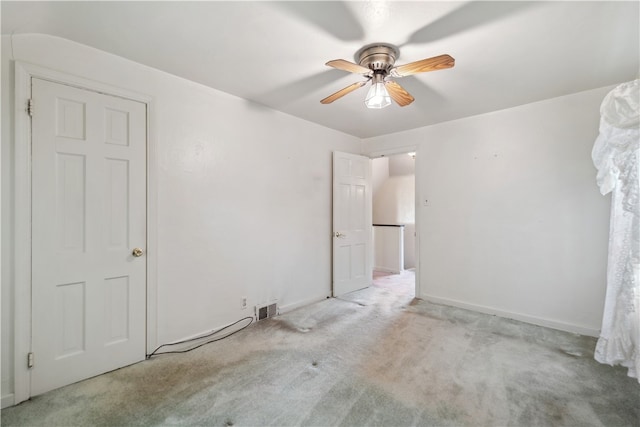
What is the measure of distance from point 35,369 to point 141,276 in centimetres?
78

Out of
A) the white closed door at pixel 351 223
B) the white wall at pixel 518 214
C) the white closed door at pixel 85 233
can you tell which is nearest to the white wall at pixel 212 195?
the white closed door at pixel 85 233

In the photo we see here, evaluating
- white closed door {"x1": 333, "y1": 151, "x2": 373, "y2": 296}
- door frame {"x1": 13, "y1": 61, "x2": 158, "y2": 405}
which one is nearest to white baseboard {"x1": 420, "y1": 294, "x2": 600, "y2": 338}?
white closed door {"x1": 333, "y1": 151, "x2": 373, "y2": 296}

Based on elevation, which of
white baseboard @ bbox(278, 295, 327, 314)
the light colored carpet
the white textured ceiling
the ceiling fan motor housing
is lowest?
the light colored carpet

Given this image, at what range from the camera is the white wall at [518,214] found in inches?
107

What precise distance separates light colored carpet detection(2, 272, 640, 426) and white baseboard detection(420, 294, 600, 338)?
0.10 metres

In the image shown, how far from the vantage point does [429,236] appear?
12.4 feet

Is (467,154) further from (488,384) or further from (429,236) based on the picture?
(488,384)

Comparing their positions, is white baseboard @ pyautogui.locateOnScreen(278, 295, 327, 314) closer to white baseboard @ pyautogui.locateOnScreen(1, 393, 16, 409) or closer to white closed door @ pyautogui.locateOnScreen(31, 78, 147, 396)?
white closed door @ pyautogui.locateOnScreen(31, 78, 147, 396)

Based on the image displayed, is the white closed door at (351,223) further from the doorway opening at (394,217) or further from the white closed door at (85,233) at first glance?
the white closed door at (85,233)

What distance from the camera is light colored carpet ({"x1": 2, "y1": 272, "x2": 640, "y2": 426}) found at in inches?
65.0

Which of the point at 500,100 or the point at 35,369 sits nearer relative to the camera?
the point at 35,369

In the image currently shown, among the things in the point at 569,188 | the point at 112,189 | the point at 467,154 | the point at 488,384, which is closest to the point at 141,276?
the point at 112,189

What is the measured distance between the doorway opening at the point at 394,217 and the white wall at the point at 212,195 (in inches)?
95.0

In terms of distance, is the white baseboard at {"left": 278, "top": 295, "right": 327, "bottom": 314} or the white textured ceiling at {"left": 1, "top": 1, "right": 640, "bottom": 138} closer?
A: the white textured ceiling at {"left": 1, "top": 1, "right": 640, "bottom": 138}
